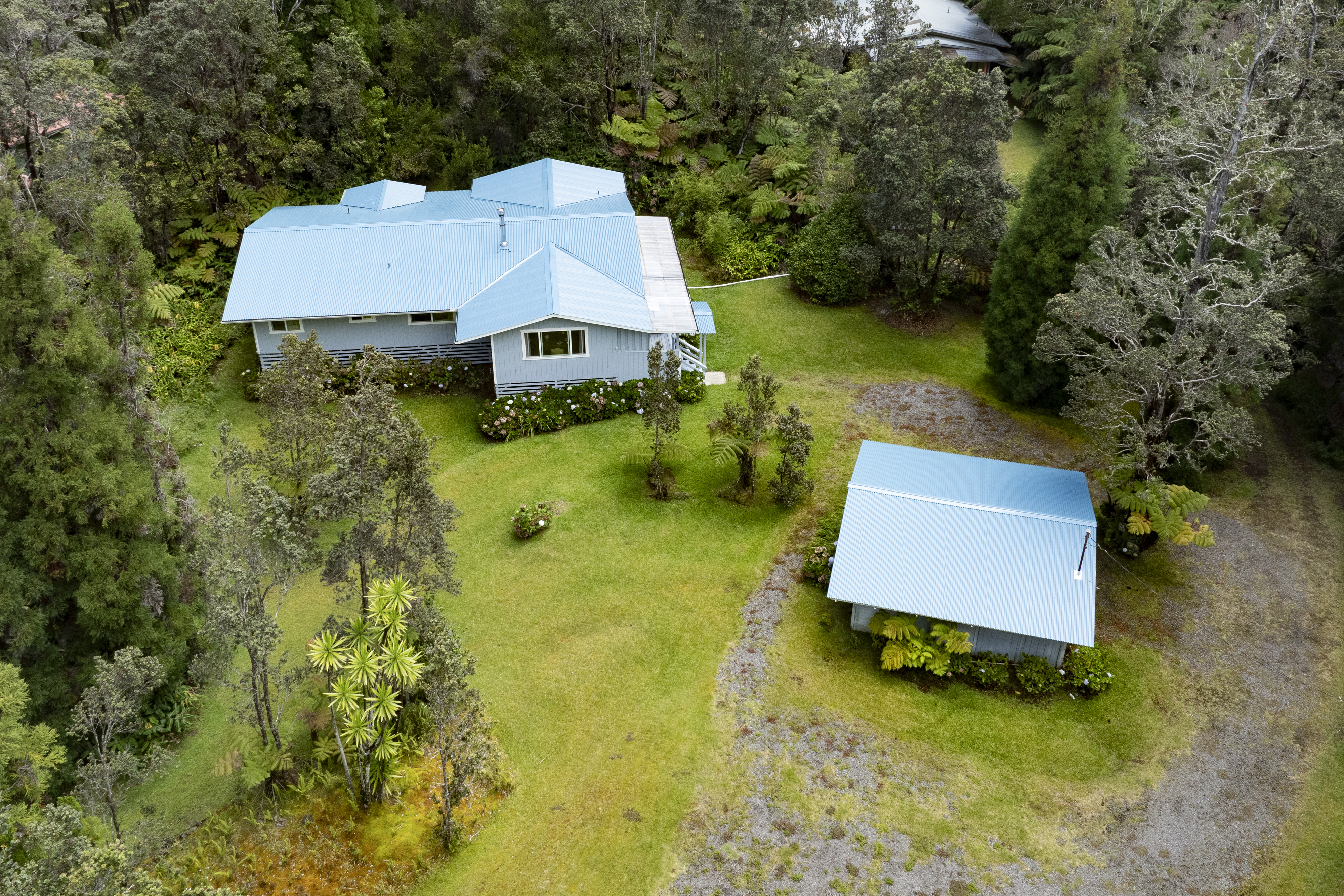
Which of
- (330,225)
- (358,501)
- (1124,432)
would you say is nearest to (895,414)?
(1124,432)

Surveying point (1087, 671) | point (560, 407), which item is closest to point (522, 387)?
point (560, 407)

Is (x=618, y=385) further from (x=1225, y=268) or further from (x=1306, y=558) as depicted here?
(x=1306, y=558)

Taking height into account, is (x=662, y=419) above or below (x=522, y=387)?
above

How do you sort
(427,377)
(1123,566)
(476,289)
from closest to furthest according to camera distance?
1. (1123,566)
2. (427,377)
3. (476,289)

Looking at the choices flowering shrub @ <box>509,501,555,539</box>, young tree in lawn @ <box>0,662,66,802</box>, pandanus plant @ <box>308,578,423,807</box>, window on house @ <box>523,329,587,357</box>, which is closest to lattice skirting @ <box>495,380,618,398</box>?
window on house @ <box>523,329,587,357</box>

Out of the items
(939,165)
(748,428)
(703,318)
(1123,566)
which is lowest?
(1123,566)

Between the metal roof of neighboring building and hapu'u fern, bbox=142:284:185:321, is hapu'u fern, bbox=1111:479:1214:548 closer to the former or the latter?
the metal roof of neighboring building

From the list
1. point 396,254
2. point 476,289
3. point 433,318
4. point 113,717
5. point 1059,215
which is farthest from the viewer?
point 396,254

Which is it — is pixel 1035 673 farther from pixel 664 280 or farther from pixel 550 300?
pixel 664 280
